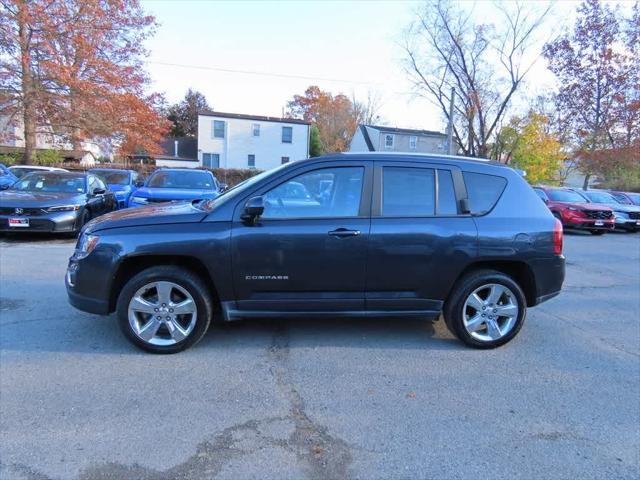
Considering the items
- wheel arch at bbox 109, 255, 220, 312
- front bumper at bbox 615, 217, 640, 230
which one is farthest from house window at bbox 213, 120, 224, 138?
wheel arch at bbox 109, 255, 220, 312

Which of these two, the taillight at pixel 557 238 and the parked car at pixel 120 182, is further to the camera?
the parked car at pixel 120 182

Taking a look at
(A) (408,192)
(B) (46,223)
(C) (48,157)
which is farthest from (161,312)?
(C) (48,157)

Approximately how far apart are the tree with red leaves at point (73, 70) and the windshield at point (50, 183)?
14226 mm

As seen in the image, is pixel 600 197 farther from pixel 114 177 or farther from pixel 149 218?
pixel 149 218

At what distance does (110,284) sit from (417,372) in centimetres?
276

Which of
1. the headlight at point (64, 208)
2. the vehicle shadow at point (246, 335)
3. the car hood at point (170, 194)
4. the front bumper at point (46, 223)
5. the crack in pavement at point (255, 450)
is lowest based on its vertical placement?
the crack in pavement at point (255, 450)

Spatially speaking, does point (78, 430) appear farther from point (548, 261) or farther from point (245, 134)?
point (245, 134)

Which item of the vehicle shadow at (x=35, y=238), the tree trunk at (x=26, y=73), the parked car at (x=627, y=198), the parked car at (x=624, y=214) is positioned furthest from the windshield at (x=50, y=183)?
the parked car at (x=627, y=198)

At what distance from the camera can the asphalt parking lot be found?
2.55 meters

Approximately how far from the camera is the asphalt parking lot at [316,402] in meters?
2.55

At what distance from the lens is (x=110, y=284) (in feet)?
12.7

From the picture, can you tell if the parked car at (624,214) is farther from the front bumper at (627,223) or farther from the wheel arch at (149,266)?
the wheel arch at (149,266)

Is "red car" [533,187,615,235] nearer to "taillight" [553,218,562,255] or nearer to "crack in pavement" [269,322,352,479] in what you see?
"taillight" [553,218,562,255]

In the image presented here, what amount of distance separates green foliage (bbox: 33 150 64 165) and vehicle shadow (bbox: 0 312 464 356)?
2760 centimetres
